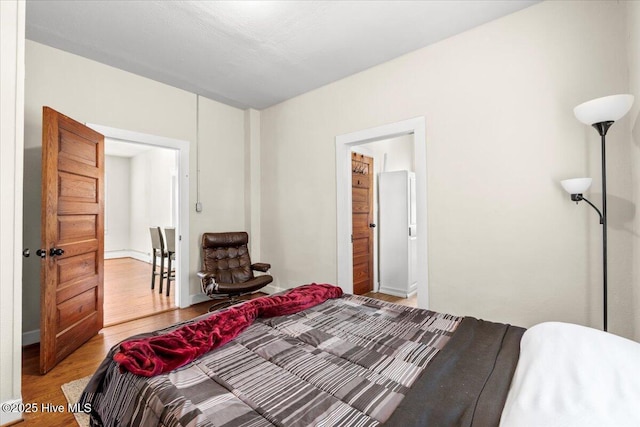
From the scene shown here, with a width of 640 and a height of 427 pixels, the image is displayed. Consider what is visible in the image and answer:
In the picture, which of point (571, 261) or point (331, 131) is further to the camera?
point (331, 131)

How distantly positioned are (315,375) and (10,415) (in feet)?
6.66

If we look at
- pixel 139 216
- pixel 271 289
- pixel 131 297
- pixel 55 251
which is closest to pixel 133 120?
pixel 55 251

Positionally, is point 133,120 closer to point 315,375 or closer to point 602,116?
point 315,375

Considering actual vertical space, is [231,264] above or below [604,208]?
below

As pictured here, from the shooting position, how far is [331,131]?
364cm

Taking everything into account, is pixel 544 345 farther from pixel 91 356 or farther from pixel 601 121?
pixel 91 356

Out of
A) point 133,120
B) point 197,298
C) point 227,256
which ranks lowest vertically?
point 197,298

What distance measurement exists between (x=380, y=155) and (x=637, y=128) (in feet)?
10.4

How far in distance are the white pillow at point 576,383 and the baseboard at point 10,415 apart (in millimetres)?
2641

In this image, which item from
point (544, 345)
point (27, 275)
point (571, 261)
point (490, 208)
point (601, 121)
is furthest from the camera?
point (27, 275)

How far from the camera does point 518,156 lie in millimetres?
2336

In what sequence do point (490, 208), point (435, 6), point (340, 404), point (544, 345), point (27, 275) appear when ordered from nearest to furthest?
point (340, 404), point (544, 345), point (435, 6), point (490, 208), point (27, 275)

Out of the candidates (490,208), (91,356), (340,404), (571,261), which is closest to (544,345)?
(340,404)

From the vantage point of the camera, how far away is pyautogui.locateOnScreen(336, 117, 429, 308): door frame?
111 inches
